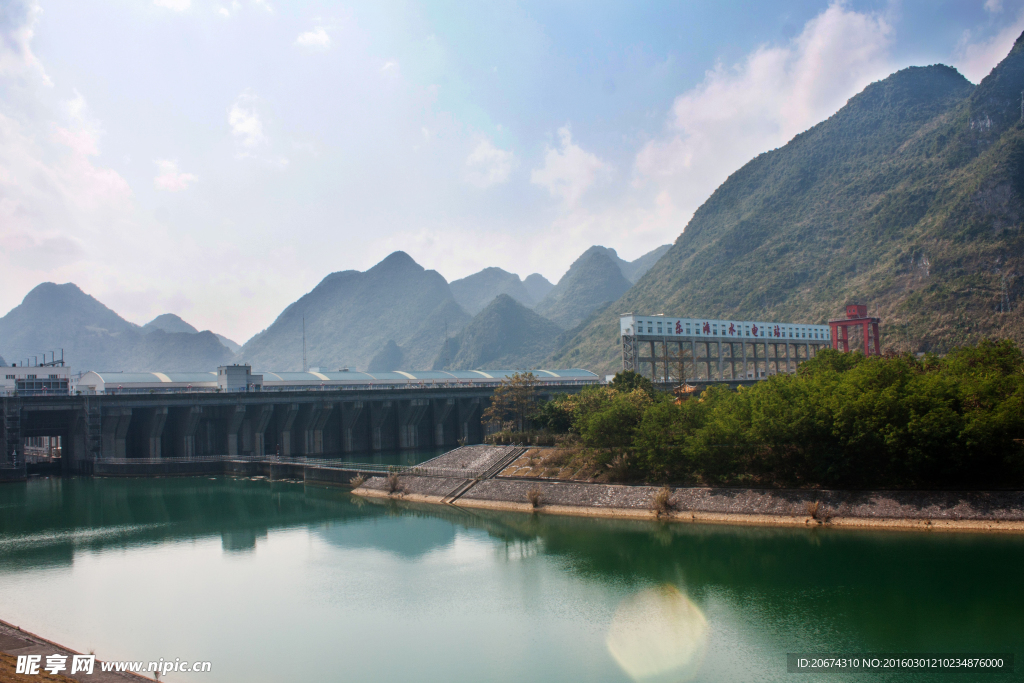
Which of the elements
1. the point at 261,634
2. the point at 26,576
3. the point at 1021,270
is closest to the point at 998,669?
the point at 261,634

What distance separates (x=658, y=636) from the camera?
69.9 feet

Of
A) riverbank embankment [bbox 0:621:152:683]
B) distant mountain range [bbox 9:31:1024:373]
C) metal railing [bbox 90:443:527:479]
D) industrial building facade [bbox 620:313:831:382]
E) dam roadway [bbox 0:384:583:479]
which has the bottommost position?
riverbank embankment [bbox 0:621:152:683]

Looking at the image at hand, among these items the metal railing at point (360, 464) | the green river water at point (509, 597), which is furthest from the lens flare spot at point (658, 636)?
the metal railing at point (360, 464)

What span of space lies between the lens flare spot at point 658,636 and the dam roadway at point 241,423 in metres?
36.3

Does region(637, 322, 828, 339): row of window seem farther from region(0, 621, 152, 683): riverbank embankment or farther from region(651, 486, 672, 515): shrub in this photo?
region(0, 621, 152, 683): riverbank embankment

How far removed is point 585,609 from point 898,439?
58.8 feet

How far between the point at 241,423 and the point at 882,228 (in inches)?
5136

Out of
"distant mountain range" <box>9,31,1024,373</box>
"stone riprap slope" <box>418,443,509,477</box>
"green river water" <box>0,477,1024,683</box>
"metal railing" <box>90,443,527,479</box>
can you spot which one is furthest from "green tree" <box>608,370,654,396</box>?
"distant mountain range" <box>9,31,1024,373</box>

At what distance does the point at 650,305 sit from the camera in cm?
17112

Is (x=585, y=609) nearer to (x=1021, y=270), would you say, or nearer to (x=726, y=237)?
(x=1021, y=270)

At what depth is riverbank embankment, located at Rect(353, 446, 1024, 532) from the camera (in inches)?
1172

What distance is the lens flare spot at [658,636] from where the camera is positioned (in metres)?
19.0

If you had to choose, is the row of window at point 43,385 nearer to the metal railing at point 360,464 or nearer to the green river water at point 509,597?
the metal railing at point 360,464

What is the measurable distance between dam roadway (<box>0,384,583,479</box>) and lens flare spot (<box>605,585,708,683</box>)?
119 ft
